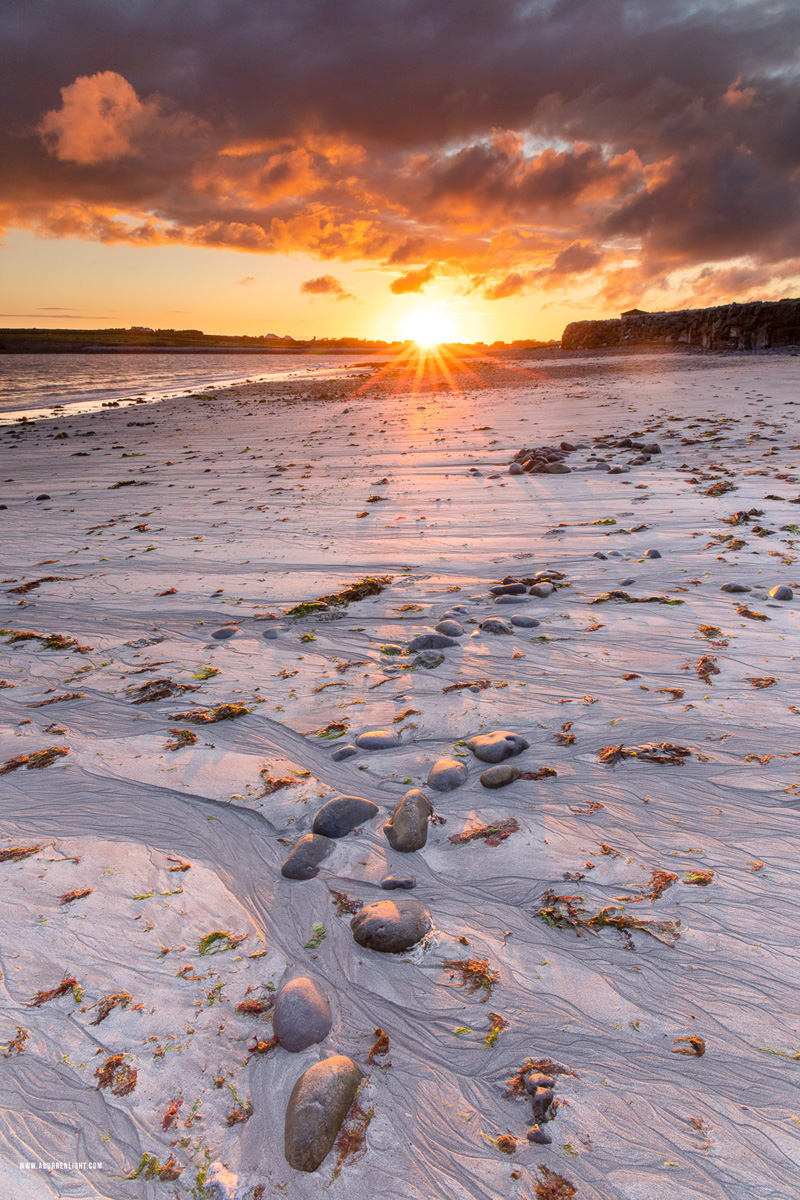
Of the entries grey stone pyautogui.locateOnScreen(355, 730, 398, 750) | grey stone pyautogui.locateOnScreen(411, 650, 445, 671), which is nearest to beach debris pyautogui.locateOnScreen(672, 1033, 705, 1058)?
grey stone pyautogui.locateOnScreen(355, 730, 398, 750)

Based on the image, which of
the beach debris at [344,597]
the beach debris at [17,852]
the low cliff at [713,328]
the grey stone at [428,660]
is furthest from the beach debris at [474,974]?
the low cliff at [713,328]

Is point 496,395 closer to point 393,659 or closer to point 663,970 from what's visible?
point 393,659

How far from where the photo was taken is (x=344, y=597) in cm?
433

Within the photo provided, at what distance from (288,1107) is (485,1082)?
47 cm

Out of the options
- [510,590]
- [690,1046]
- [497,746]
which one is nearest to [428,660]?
[497,746]

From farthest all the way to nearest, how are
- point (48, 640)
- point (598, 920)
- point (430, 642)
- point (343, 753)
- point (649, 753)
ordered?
point (48, 640) → point (430, 642) → point (343, 753) → point (649, 753) → point (598, 920)

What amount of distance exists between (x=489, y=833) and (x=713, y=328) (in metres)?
34.7

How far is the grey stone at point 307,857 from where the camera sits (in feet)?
6.87

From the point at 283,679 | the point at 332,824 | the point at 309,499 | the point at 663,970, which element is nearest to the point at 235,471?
the point at 309,499

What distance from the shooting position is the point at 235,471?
30.2ft

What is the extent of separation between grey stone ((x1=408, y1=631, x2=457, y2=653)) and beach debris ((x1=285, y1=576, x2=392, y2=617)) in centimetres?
86

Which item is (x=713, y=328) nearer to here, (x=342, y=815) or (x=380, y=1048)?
(x=342, y=815)

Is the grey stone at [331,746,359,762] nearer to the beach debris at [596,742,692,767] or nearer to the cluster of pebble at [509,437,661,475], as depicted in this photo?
the beach debris at [596,742,692,767]

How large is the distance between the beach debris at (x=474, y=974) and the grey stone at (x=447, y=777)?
73 centimetres
